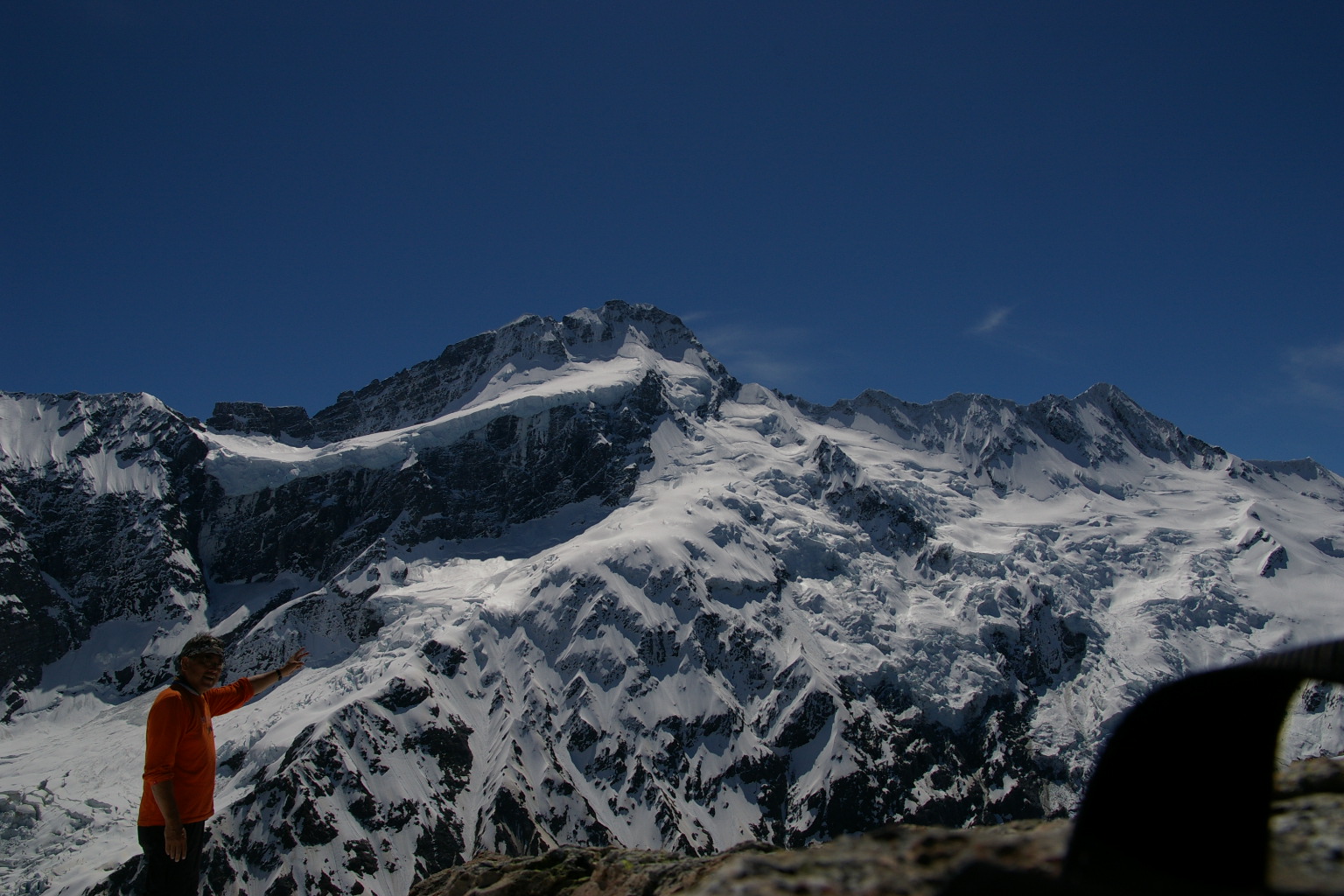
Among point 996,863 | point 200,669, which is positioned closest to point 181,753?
point 200,669

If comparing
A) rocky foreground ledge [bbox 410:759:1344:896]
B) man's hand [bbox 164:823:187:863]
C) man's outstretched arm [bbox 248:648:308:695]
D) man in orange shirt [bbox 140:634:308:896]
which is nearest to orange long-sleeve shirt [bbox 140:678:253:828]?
man in orange shirt [bbox 140:634:308:896]

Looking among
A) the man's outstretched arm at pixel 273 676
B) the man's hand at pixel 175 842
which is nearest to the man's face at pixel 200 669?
the man's outstretched arm at pixel 273 676

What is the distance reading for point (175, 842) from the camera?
13547 mm

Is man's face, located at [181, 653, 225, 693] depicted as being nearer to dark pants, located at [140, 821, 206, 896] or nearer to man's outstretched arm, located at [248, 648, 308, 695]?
man's outstretched arm, located at [248, 648, 308, 695]

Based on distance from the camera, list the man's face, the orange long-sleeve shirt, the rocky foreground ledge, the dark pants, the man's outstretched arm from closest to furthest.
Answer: the rocky foreground ledge
the orange long-sleeve shirt
the dark pants
the man's face
the man's outstretched arm

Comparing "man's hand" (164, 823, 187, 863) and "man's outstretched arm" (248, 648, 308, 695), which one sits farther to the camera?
"man's outstretched arm" (248, 648, 308, 695)

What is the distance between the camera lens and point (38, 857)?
6014 inches

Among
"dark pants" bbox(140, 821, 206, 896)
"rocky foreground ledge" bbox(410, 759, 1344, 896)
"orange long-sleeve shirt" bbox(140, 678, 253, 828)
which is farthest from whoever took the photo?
"dark pants" bbox(140, 821, 206, 896)

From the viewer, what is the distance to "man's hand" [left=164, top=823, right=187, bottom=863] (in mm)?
13414

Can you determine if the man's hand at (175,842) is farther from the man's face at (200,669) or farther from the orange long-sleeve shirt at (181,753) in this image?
the man's face at (200,669)

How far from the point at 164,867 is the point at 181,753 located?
82.5 inches

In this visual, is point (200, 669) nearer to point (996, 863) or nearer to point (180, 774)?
point (180, 774)

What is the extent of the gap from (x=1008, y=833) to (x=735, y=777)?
19668 centimetres

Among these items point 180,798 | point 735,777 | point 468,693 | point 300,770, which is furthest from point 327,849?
point 180,798
